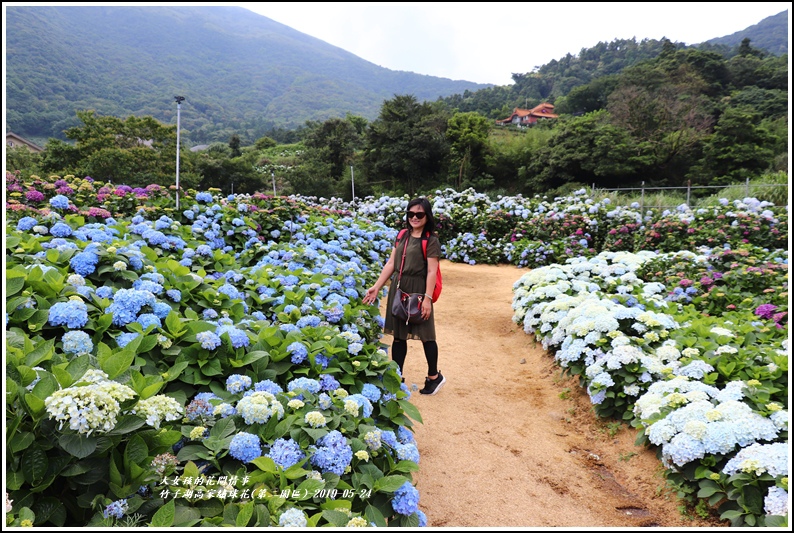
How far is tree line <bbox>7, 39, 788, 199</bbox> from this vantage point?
20.9 meters

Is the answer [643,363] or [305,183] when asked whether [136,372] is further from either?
[305,183]

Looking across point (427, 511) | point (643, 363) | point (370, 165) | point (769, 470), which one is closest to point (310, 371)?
point (427, 511)

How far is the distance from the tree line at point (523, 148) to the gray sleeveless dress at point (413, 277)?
18544 mm

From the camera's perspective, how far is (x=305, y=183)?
25.6 m

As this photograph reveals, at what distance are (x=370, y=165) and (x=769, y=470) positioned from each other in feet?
80.4

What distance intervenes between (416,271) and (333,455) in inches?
74.3

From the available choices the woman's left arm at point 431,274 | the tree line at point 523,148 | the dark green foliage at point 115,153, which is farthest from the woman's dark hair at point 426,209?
the dark green foliage at point 115,153

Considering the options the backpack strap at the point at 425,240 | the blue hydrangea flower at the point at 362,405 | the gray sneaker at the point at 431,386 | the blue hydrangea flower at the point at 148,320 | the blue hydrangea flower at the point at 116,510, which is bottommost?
the gray sneaker at the point at 431,386

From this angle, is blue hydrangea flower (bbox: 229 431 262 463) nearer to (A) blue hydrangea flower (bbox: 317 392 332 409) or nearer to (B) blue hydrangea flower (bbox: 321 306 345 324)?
(A) blue hydrangea flower (bbox: 317 392 332 409)

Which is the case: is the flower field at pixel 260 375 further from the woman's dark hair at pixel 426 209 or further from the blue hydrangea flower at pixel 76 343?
the woman's dark hair at pixel 426 209

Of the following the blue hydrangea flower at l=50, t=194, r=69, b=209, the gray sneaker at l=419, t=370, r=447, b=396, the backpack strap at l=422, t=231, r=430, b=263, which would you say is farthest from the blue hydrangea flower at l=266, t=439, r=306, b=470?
the blue hydrangea flower at l=50, t=194, r=69, b=209

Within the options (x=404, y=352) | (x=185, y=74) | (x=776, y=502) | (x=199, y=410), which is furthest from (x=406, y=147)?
(x=185, y=74)

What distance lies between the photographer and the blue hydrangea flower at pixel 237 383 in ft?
5.54

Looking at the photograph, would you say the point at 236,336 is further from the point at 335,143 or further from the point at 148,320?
the point at 335,143
